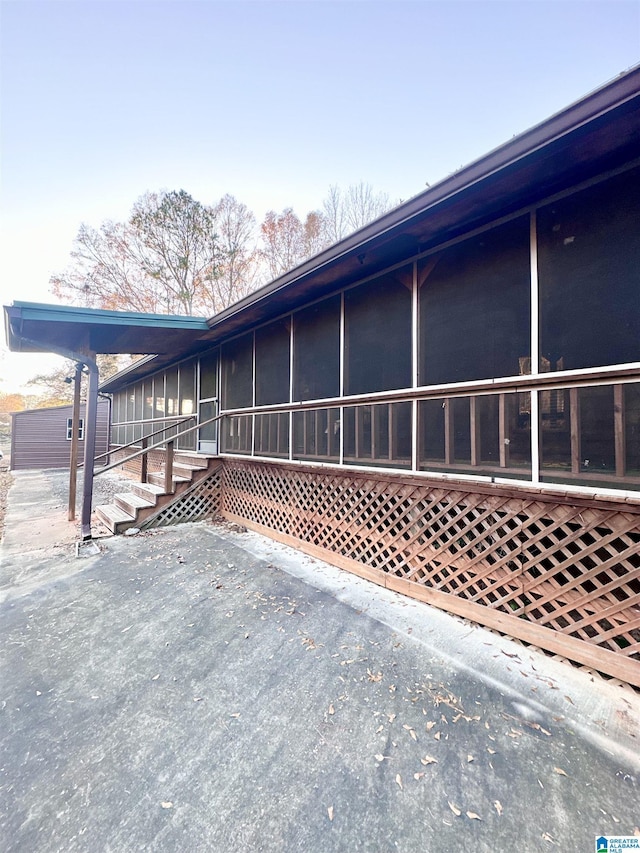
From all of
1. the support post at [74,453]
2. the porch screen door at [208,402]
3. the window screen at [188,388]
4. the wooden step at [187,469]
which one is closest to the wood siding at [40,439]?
the window screen at [188,388]

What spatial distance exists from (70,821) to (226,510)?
5.10 metres

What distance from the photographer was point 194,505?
6414mm

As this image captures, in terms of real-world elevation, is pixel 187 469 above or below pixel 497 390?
below

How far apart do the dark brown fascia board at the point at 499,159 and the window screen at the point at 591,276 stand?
66 centimetres

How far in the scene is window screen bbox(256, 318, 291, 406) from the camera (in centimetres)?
558

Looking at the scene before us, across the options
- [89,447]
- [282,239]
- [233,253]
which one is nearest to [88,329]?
[89,447]

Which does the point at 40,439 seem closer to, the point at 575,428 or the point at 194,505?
the point at 194,505

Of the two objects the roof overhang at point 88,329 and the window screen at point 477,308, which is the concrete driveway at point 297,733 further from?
the roof overhang at point 88,329

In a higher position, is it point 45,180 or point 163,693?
point 45,180

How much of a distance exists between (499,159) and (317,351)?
2.92m

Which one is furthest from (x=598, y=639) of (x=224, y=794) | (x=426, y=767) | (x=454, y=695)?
(x=224, y=794)

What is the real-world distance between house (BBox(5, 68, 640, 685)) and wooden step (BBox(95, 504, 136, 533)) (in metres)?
2.44

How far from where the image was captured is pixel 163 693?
7.57 feet

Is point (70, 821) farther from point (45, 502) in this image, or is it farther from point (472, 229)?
point (45, 502)
